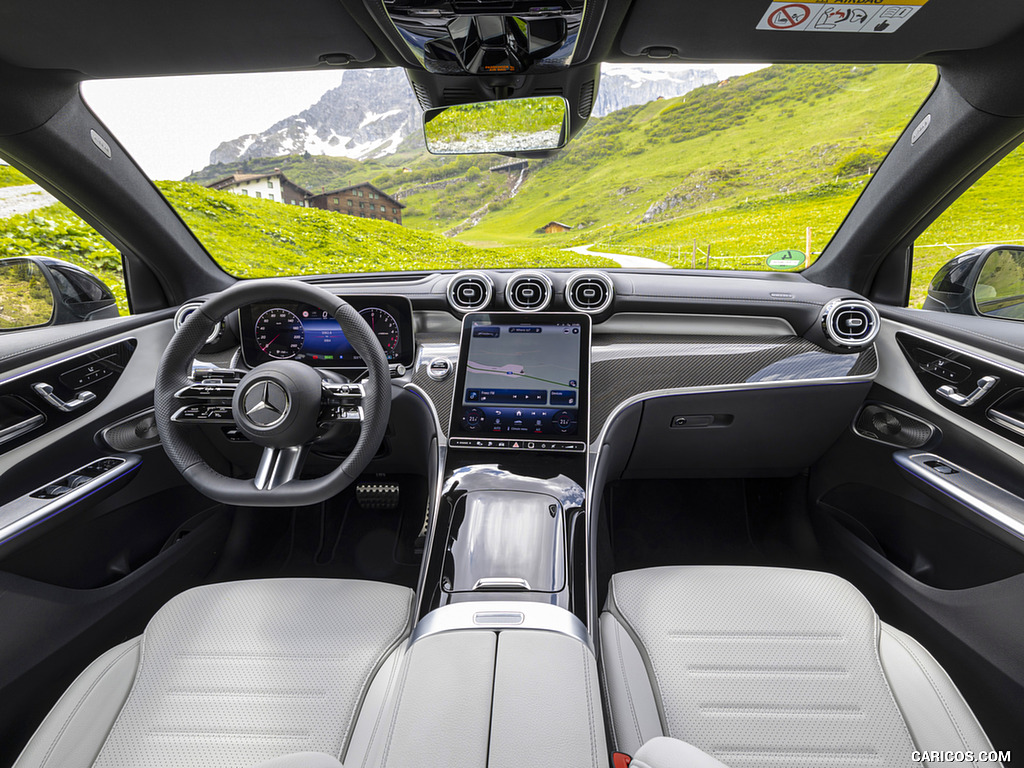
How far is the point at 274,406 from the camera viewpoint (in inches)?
57.3

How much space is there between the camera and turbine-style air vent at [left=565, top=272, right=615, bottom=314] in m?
2.26

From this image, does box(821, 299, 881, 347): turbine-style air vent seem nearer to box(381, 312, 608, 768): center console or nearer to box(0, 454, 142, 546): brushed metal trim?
box(381, 312, 608, 768): center console

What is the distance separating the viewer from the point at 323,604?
1.44 m

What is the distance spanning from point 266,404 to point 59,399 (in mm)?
836

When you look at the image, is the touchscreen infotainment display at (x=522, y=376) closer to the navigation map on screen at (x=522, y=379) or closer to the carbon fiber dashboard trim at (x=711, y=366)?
the navigation map on screen at (x=522, y=379)

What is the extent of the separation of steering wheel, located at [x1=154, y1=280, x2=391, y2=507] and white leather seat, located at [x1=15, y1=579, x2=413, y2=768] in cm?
30

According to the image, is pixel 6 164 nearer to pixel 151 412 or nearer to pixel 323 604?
pixel 151 412

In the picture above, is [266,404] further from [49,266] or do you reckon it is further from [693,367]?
[693,367]

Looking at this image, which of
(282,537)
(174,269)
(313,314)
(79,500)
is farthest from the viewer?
(282,537)

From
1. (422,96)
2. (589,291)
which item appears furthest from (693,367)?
(422,96)

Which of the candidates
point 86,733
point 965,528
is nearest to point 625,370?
point 965,528

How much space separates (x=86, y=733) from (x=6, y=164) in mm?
1901

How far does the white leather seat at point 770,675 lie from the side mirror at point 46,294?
92.2 inches

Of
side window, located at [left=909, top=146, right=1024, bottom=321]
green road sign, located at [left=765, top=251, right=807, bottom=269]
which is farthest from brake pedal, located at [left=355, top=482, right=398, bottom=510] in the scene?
side window, located at [left=909, top=146, right=1024, bottom=321]
